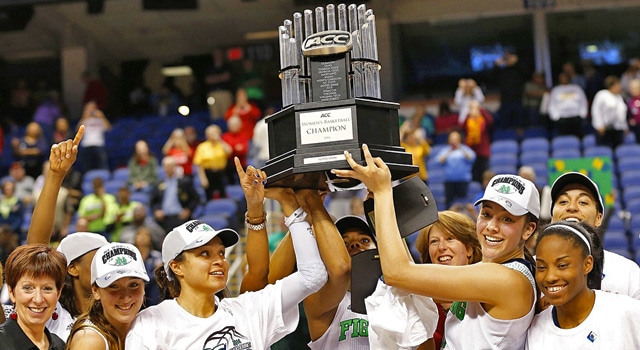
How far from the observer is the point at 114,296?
159 inches

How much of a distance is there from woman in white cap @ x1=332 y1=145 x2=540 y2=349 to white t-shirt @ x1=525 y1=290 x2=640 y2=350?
0.57ft

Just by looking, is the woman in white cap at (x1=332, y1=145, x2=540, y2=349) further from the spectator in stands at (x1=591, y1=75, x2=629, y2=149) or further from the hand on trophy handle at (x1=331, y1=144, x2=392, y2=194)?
the spectator in stands at (x1=591, y1=75, x2=629, y2=149)

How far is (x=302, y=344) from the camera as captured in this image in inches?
195

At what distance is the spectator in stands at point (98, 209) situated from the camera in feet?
40.5

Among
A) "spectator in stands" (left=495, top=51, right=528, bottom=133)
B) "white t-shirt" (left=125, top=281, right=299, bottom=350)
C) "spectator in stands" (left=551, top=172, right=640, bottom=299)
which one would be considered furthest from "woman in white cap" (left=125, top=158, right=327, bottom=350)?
"spectator in stands" (left=495, top=51, right=528, bottom=133)

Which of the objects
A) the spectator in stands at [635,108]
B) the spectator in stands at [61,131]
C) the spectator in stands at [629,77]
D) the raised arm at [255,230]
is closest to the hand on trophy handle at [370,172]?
the raised arm at [255,230]

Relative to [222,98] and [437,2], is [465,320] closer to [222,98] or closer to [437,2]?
[222,98]

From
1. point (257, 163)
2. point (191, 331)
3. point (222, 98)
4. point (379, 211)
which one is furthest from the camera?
point (222, 98)

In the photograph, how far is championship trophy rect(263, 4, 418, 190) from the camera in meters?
3.88

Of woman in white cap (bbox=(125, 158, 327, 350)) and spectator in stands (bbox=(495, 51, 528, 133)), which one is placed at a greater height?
spectator in stands (bbox=(495, 51, 528, 133))

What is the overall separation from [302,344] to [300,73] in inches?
61.0

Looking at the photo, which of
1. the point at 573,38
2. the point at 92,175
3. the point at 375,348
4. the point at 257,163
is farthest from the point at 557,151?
the point at 375,348

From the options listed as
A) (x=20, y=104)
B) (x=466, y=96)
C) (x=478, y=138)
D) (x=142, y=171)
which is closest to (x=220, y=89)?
(x=142, y=171)

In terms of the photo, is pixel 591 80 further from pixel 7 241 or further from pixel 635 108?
pixel 7 241
